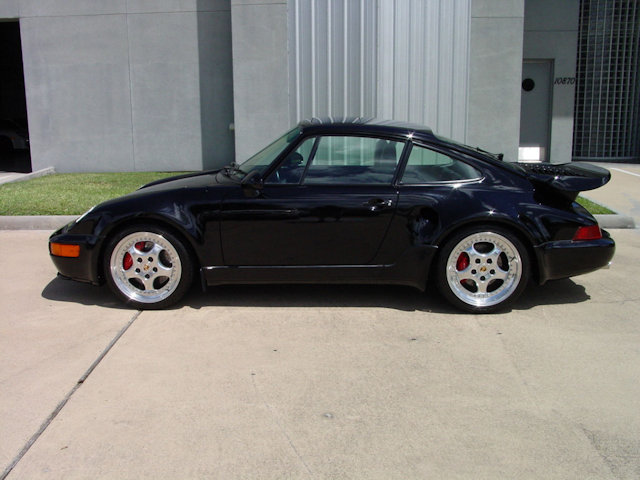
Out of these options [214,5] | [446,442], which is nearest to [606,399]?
[446,442]

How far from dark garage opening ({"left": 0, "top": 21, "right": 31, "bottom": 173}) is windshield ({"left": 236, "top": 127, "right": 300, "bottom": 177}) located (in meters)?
15.1

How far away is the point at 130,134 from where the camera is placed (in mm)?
13219

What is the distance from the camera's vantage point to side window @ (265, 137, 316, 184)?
5.29 meters

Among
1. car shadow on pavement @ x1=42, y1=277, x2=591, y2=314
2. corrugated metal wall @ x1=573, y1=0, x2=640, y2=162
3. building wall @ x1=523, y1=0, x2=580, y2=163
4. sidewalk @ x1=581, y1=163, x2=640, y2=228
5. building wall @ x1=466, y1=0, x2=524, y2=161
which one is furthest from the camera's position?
corrugated metal wall @ x1=573, y1=0, x2=640, y2=162

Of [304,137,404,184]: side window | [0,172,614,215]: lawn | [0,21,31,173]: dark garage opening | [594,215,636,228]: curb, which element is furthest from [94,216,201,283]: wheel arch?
[0,21,31,173]: dark garage opening

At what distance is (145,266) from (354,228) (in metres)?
1.64

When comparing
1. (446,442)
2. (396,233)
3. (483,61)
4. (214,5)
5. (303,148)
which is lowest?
(446,442)

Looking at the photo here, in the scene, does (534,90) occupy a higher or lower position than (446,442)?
higher

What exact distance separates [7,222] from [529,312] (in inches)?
252

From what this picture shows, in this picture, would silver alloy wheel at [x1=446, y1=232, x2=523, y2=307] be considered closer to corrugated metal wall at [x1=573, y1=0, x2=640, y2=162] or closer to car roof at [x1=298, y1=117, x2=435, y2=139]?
car roof at [x1=298, y1=117, x2=435, y2=139]

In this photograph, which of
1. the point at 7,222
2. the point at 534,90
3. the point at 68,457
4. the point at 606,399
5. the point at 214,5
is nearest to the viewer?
the point at 68,457

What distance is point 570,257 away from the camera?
5.23 metres

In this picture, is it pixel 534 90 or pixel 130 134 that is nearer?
pixel 130 134

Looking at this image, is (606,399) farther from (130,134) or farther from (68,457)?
(130,134)
